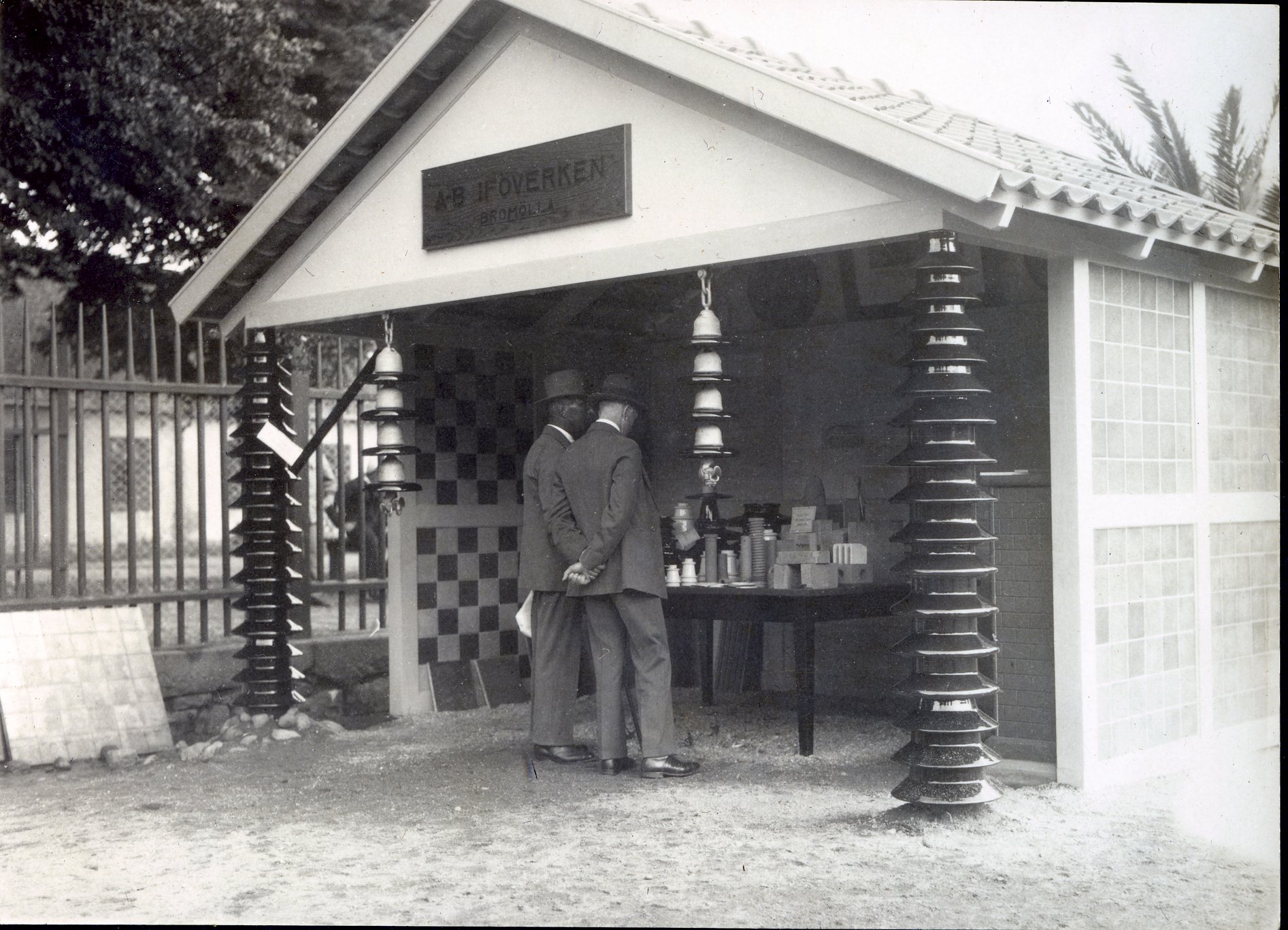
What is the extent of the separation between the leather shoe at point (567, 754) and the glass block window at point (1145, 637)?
114 inches

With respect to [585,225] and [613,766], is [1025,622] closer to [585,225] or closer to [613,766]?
[613,766]

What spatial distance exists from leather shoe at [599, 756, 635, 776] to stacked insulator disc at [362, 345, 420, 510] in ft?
6.96

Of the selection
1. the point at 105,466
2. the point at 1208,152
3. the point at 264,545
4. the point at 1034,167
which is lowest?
the point at 264,545

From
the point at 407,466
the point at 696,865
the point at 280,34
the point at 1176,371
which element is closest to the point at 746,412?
the point at 407,466

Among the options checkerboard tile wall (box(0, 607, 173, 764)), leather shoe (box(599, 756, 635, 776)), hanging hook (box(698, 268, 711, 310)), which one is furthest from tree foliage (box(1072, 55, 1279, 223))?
checkerboard tile wall (box(0, 607, 173, 764))

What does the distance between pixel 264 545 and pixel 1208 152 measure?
7314 mm

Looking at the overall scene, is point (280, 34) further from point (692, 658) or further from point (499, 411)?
point (692, 658)

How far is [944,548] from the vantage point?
20.7 feet

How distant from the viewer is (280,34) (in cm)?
1348

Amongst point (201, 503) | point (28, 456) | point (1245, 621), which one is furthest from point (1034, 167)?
point (28, 456)

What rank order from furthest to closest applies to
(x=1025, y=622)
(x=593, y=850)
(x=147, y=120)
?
(x=147, y=120)
(x=1025, y=622)
(x=593, y=850)

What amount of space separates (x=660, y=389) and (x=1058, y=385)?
4.48 m

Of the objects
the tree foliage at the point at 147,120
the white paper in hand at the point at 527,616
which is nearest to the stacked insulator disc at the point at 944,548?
the white paper in hand at the point at 527,616

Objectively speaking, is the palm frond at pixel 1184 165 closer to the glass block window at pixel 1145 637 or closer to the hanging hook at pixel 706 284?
the glass block window at pixel 1145 637
